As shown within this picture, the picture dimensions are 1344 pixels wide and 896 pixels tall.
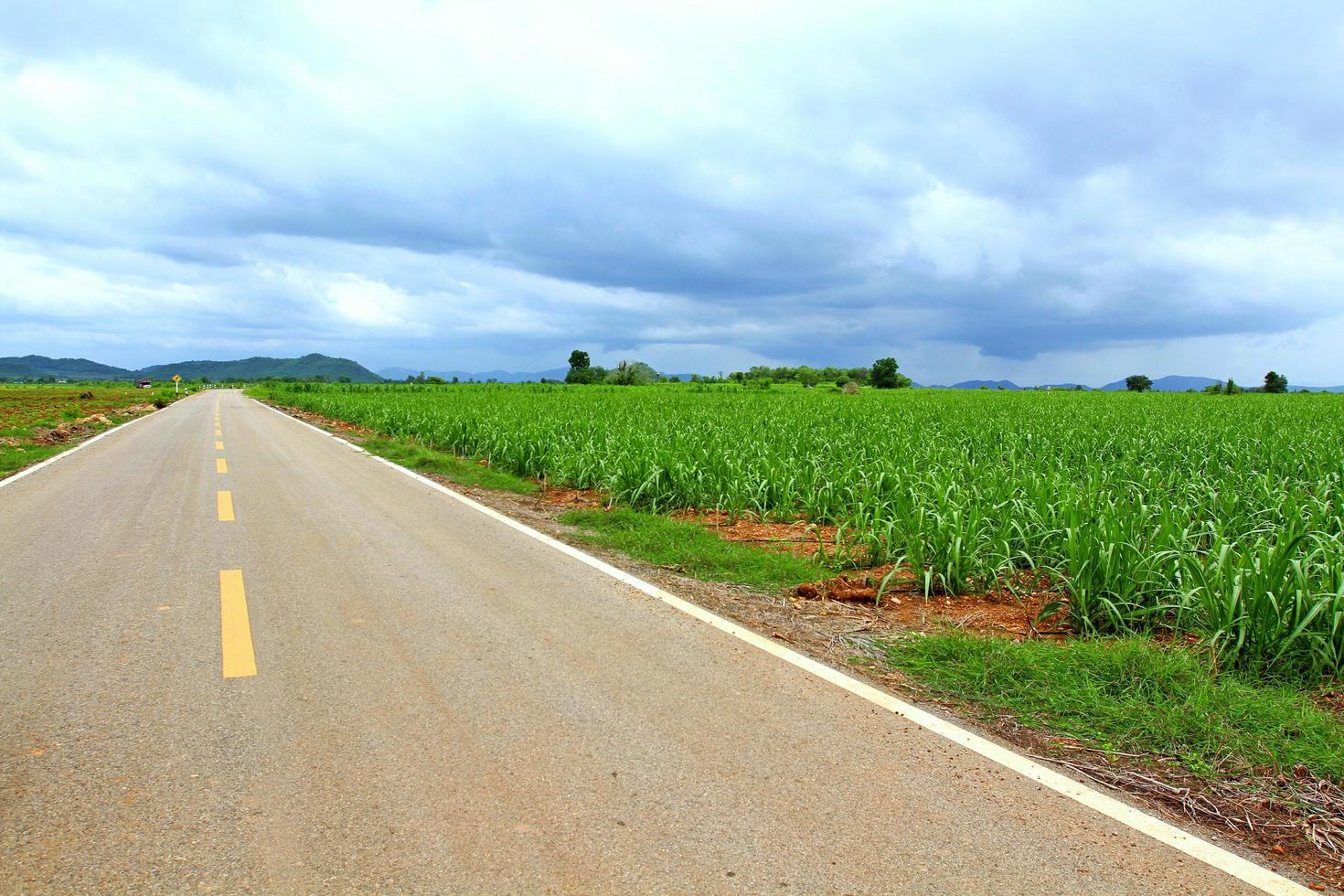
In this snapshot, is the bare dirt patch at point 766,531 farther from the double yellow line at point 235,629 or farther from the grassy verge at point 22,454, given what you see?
the grassy verge at point 22,454

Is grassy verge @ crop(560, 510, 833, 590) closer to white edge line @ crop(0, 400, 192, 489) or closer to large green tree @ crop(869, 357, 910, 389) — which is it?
white edge line @ crop(0, 400, 192, 489)

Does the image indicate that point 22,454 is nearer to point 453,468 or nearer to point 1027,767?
point 453,468

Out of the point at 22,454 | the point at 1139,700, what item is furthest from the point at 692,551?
the point at 22,454

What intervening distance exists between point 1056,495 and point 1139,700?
12.7ft

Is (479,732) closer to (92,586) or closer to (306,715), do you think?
(306,715)

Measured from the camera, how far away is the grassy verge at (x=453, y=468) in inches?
474

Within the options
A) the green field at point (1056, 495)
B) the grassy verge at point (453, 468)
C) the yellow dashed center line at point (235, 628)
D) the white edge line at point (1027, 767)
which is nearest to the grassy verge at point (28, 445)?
the grassy verge at point (453, 468)

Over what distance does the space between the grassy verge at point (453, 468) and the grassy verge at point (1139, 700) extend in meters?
8.16

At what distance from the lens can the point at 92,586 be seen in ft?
18.5

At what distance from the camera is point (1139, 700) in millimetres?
3855

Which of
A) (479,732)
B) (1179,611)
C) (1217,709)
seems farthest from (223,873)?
(1179,611)

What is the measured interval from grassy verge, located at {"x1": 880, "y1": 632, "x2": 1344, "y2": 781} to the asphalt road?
2.29 feet

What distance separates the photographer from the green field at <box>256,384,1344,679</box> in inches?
182

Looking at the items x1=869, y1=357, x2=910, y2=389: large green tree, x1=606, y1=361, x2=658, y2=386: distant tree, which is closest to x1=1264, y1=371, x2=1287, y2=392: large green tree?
x1=869, y1=357, x2=910, y2=389: large green tree
